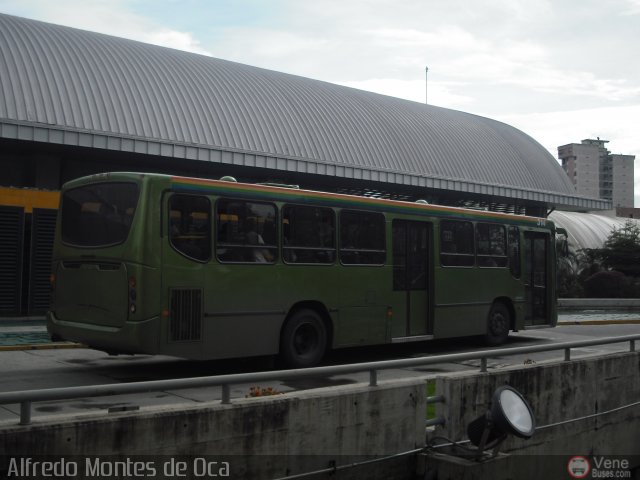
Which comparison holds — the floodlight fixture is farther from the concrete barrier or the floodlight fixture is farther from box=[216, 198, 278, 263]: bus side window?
the concrete barrier

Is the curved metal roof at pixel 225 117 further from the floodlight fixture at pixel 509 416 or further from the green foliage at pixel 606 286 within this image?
the floodlight fixture at pixel 509 416

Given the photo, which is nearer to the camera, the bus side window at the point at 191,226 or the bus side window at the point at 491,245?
the bus side window at the point at 191,226

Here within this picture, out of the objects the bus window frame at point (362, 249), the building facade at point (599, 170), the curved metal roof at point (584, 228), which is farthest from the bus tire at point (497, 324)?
the building facade at point (599, 170)

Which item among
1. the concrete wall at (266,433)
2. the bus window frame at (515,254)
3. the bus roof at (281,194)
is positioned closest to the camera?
the concrete wall at (266,433)

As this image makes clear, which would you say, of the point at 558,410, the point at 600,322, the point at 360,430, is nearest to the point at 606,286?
the point at 600,322

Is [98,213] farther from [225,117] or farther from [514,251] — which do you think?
[225,117]

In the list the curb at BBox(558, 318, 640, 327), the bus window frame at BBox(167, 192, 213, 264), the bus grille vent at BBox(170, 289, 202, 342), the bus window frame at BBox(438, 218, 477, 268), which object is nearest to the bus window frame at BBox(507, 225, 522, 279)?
the bus window frame at BBox(438, 218, 477, 268)

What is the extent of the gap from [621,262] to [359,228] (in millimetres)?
35281

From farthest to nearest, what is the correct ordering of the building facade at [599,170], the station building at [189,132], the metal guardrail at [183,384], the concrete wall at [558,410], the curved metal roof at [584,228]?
the building facade at [599,170] → the curved metal roof at [584,228] → the station building at [189,132] → the concrete wall at [558,410] → the metal guardrail at [183,384]

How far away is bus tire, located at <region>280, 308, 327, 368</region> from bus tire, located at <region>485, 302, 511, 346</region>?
4967 mm

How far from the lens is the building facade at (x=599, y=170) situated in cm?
16525

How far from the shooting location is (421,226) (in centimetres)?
1410

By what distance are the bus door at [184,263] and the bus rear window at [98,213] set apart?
57cm

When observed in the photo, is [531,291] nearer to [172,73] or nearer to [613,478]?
[613,478]
